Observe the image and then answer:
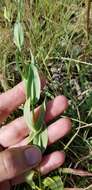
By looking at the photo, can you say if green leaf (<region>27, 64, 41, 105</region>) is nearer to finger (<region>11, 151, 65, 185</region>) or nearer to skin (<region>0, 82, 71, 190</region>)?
skin (<region>0, 82, 71, 190</region>)

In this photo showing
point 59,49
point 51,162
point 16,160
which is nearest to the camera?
point 16,160

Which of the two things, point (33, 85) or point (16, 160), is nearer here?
point (16, 160)

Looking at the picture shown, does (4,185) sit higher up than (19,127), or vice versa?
(19,127)

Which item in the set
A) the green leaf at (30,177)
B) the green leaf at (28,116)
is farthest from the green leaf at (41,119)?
the green leaf at (30,177)

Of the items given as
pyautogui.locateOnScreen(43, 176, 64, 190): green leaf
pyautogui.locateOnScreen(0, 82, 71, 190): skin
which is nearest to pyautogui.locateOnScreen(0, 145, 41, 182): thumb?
pyautogui.locateOnScreen(0, 82, 71, 190): skin

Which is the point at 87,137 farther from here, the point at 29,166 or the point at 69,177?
the point at 29,166

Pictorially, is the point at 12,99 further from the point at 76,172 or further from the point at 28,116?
the point at 76,172

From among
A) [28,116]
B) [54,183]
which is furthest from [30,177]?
[28,116]
